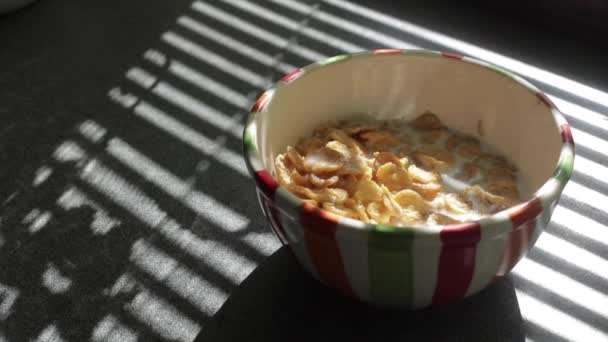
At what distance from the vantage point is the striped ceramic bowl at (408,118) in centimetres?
57

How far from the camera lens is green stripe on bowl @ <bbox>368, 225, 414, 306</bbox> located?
56 centimetres

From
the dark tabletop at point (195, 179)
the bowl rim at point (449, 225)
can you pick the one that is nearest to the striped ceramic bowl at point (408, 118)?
the bowl rim at point (449, 225)

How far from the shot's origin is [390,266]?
59 centimetres

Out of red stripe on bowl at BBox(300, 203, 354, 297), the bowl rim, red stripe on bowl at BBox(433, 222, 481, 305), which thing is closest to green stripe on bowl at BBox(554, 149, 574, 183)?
the bowl rim

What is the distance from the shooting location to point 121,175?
0.95 m

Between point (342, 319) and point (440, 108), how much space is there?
0.30 m

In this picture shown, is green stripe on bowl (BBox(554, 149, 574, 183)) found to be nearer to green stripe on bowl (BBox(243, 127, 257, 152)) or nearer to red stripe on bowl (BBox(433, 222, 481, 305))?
red stripe on bowl (BBox(433, 222, 481, 305))

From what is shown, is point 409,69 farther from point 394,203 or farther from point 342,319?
point 342,319

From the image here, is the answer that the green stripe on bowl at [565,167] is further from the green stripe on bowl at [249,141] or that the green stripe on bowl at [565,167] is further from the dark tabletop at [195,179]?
the green stripe on bowl at [249,141]

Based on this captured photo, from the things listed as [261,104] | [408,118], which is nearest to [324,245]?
[261,104]

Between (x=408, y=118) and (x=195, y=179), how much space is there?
31 cm

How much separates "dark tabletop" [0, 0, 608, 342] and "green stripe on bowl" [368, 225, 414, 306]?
0.25 ft

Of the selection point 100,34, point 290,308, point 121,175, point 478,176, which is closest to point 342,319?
point 290,308

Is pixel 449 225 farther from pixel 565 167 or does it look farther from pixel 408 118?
pixel 408 118
